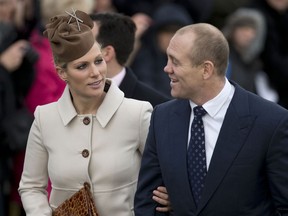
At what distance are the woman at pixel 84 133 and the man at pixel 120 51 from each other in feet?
2.29

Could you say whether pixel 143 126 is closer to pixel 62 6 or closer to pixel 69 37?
pixel 69 37

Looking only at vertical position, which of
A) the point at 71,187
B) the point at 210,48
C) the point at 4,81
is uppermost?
the point at 210,48

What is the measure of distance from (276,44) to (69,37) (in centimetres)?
539

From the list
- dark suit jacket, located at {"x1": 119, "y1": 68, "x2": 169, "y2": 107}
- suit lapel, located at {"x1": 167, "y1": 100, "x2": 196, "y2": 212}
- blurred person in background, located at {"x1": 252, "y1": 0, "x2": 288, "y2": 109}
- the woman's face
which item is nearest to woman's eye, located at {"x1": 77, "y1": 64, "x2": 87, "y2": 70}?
the woman's face

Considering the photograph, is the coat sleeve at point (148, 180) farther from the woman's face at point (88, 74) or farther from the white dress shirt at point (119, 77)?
the white dress shirt at point (119, 77)

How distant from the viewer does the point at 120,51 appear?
6332 millimetres

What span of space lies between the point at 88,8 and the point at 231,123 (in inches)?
135

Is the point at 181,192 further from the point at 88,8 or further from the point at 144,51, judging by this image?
the point at 144,51

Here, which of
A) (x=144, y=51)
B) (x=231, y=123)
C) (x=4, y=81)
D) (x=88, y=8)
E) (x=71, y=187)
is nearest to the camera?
(x=231, y=123)

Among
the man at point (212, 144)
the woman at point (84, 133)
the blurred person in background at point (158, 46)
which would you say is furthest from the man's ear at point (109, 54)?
the blurred person in background at point (158, 46)

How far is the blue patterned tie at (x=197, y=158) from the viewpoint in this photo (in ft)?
16.6

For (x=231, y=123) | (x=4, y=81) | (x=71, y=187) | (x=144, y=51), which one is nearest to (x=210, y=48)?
(x=231, y=123)

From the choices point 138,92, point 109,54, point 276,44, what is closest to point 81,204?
point 138,92

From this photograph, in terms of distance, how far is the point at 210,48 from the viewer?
5082 millimetres
